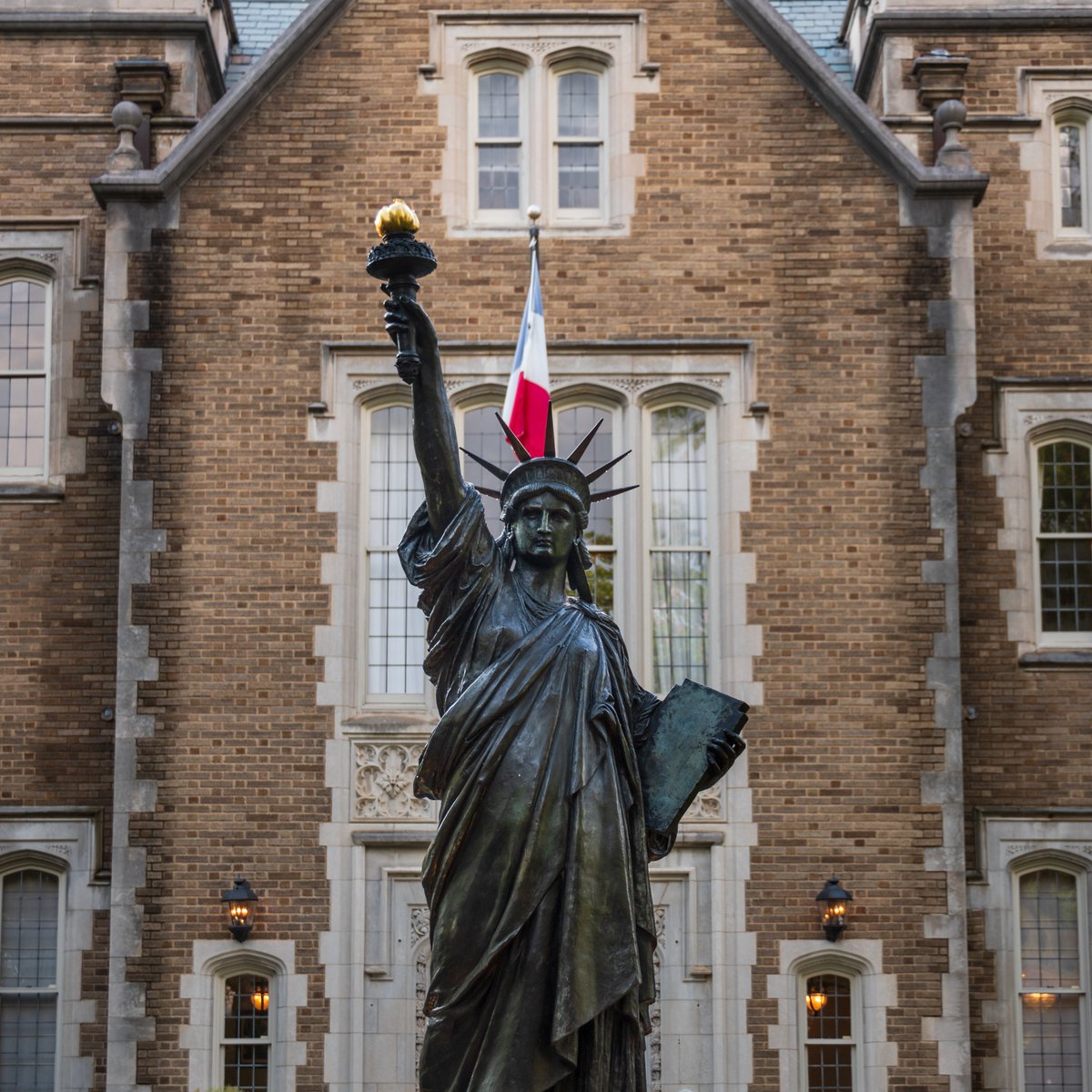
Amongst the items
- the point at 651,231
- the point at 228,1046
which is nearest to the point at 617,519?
the point at 651,231

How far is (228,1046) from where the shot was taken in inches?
642

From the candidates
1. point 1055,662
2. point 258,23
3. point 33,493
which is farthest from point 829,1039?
point 258,23

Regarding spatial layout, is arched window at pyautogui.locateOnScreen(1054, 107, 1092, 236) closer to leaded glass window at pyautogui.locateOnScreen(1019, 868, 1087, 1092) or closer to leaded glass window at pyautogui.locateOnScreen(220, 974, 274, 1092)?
leaded glass window at pyautogui.locateOnScreen(1019, 868, 1087, 1092)

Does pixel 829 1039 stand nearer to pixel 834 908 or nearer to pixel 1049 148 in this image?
pixel 834 908

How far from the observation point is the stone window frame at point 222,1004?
16109 millimetres

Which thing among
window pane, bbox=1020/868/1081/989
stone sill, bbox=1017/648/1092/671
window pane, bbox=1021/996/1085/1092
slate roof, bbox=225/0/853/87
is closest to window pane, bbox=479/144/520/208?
slate roof, bbox=225/0/853/87

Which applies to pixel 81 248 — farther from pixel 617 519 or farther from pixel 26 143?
A: pixel 617 519

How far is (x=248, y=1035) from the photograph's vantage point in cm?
1633

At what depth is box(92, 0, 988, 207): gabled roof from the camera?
17.2 m

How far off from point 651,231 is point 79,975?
7198 millimetres

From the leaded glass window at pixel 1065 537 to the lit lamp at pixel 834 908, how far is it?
3.12 m

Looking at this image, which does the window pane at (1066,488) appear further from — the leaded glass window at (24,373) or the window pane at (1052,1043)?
the leaded glass window at (24,373)

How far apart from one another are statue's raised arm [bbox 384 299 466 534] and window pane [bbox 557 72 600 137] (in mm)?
12423

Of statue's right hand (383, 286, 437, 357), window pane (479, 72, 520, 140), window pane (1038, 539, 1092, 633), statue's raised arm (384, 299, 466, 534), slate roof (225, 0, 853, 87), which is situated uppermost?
slate roof (225, 0, 853, 87)
